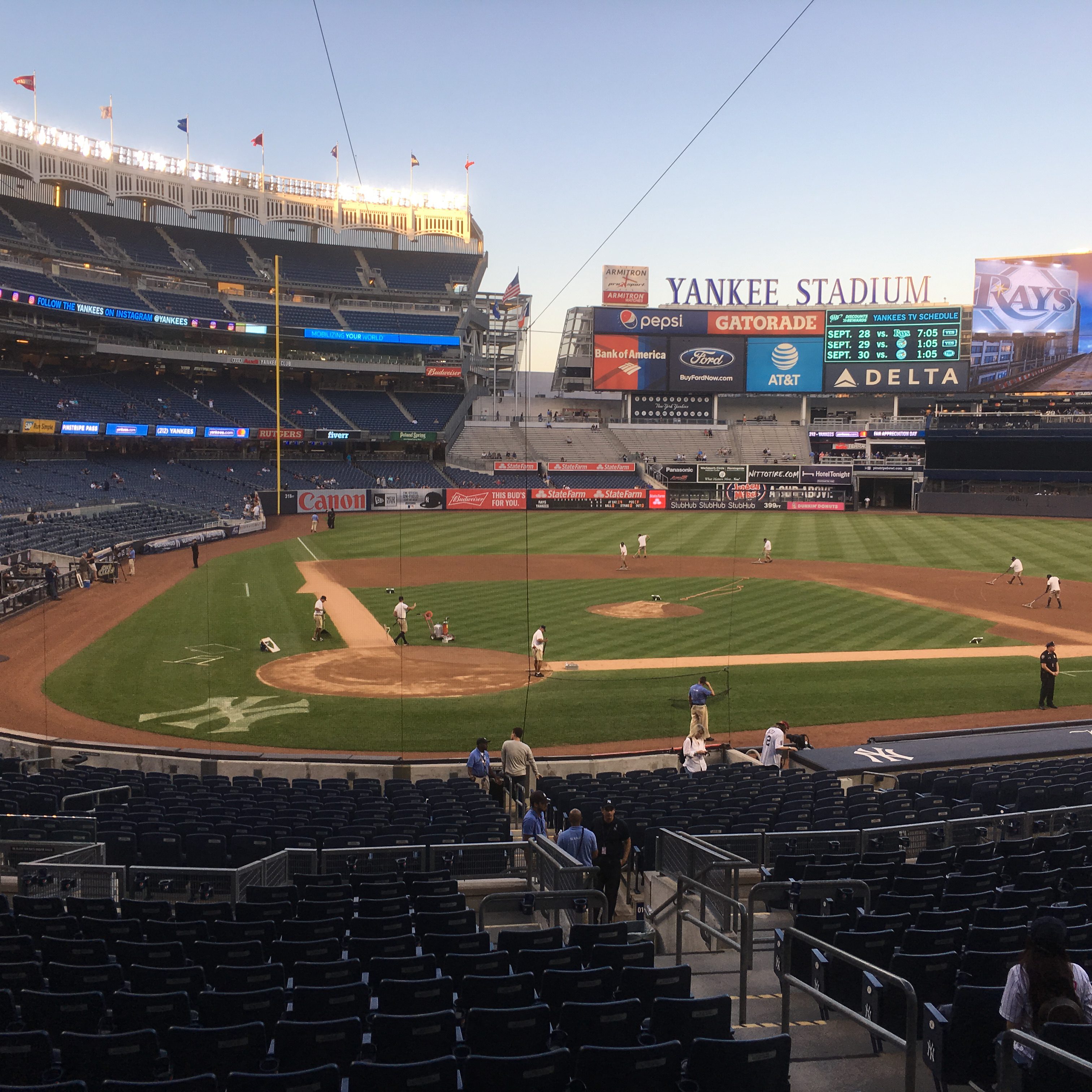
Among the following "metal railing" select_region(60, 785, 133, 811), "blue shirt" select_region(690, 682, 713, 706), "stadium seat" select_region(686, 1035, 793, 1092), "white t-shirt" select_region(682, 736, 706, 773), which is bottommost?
"white t-shirt" select_region(682, 736, 706, 773)

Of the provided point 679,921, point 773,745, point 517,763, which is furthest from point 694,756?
point 679,921

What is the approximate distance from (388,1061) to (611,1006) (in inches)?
52.1

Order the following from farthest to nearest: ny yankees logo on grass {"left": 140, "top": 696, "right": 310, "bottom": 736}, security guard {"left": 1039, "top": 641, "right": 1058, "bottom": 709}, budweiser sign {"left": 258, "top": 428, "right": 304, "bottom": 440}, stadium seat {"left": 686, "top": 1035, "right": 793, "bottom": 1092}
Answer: budweiser sign {"left": 258, "top": 428, "right": 304, "bottom": 440}
security guard {"left": 1039, "top": 641, "right": 1058, "bottom": 709}
ny yankees logo on grass {"left": 140, "top": 696, "right": 310, "bottom": 736}
stadium seat {"left": 686, "top": 1035, "right": 793, "bottom": 1092}

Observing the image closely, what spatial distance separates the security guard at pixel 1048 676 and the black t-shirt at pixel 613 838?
51.8 ft

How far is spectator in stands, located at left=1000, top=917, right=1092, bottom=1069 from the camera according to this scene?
489 cm

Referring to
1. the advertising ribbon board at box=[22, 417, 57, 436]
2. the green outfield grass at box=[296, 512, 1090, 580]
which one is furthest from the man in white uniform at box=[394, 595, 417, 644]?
the advertising ribbon board at box=[22, 417, 57, 436]

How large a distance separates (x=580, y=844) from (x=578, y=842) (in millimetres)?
19

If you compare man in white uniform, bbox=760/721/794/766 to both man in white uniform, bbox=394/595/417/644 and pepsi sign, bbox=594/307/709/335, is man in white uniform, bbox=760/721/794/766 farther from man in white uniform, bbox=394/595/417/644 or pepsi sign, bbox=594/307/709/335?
pepsi sign, bbox=594/307/709/335

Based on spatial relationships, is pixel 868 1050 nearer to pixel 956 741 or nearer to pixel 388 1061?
pixel 388 1061

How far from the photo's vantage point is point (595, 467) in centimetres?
8450

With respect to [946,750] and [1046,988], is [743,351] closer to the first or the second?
[946,750]

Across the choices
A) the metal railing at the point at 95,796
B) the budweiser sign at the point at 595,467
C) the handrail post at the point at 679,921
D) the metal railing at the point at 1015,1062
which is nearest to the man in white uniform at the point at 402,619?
the metal railing at the point at 95,796

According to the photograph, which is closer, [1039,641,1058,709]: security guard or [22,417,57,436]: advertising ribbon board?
[1039,641,1058,709]: security guard

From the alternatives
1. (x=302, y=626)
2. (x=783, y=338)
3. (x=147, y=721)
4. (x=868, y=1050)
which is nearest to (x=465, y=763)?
(x=147, y=721)
